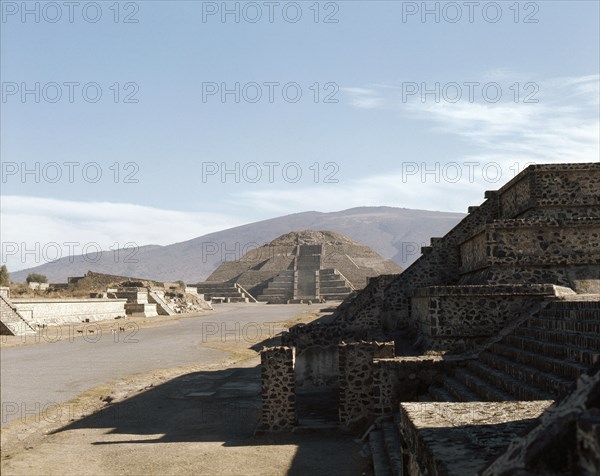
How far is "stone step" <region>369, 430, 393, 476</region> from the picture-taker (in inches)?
324

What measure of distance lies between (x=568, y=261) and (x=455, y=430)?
33.9ft

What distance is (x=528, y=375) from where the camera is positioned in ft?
26.5

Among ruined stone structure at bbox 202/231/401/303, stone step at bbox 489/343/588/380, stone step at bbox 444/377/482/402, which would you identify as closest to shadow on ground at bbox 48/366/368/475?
stone step at bbox 444/377/482/402

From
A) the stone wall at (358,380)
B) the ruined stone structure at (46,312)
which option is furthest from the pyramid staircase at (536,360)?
the ruined stone structure at (46,312)

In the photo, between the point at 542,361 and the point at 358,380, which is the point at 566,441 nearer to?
the point at 542,361

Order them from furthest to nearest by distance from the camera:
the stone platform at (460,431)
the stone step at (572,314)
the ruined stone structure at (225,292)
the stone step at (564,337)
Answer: the ruined stone structure at (225,292) < the stone step at (572,314) < the stone step at (564,337) < the stone platform at (460,431)

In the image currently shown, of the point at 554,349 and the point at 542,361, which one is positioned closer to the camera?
the point at 542,361

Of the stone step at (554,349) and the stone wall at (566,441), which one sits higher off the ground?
the stone wall at (566,441)

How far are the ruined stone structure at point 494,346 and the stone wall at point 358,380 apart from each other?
0.02 meters

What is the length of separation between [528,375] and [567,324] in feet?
4.84

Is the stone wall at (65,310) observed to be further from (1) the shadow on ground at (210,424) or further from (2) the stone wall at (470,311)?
(2) the stone wall at (470,311)

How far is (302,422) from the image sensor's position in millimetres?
11547

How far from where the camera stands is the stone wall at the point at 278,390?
11172mm

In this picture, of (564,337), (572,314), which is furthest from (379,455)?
(572,314)
